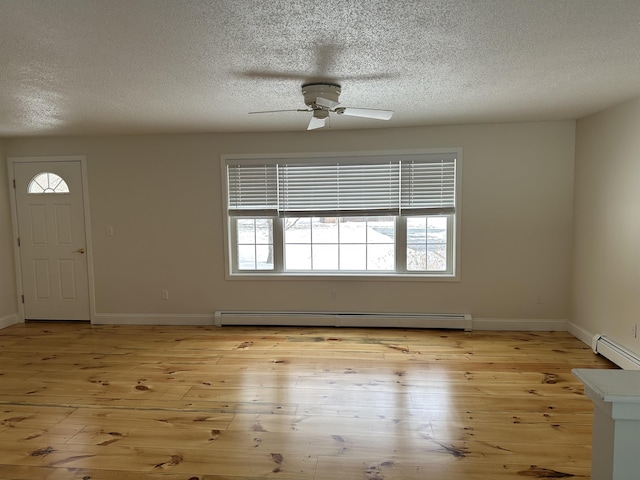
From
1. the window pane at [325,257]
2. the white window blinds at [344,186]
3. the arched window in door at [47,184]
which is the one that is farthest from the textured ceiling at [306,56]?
the window pane at [325,257]

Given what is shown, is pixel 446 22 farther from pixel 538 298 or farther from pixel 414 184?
pixel 538 298

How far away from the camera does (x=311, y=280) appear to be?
480 centimetres

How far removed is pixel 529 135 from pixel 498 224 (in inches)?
39.9

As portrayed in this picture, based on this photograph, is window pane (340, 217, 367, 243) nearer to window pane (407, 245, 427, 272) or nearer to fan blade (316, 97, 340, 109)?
window pane (407, 245, 427, 272)

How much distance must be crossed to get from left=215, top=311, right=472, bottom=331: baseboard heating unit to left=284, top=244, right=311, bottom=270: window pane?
0.57 m

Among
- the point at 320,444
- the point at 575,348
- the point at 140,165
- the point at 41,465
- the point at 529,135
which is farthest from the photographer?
the point at 140,165

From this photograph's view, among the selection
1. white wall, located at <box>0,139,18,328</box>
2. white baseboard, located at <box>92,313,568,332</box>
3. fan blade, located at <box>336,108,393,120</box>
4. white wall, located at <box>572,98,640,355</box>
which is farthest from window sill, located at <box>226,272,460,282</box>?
white wall, located at <box>0,139,18,328</box>

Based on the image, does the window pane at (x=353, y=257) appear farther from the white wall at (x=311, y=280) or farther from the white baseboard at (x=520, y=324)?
the white baseboard at (x=520, y=324)

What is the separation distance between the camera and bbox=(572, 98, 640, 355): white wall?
3.35m

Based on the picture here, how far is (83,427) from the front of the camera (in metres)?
2.64

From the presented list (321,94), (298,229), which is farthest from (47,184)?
(321,94)

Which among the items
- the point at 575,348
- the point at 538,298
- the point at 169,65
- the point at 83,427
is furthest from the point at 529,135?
the point at 83,427

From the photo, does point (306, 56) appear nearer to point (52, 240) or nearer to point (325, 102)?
point (325, 102)

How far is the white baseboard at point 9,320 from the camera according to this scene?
4.92 m
